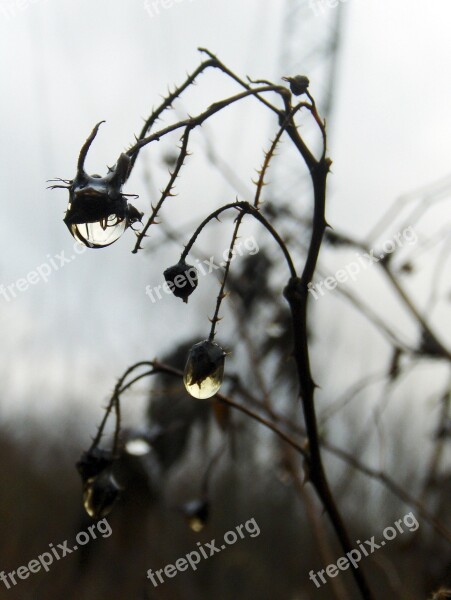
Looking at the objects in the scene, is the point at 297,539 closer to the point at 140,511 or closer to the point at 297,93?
the point at 140,511

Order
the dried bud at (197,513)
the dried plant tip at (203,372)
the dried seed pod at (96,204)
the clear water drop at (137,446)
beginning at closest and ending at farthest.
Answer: the dried seed pod at (96,204), the dried plant tip at (203,372), the dried bud at (197,513), the clear water drop at (137,446)

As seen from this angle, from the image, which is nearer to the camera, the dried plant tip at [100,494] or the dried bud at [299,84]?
the dried bud at [299,84]

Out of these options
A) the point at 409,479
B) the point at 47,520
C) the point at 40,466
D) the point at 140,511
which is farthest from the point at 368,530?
the point at 140,511

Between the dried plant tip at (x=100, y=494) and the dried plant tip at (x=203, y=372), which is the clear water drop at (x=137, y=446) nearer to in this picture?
the dried plant tip at (x=100, y=494)

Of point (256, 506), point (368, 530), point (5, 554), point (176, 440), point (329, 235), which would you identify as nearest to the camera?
point (329, 235)

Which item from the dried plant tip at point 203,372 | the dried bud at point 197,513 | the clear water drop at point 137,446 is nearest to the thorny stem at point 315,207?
the dried plant tip at point 203,372

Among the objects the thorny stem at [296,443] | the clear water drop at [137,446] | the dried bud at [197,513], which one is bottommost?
the thorny stem at [296,443]
